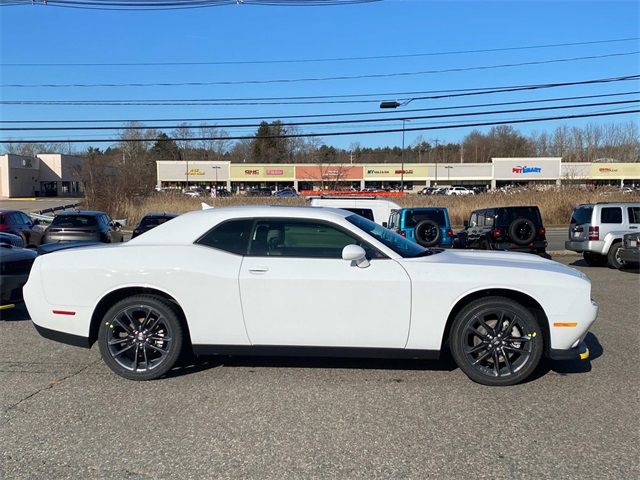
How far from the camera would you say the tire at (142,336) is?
483cm

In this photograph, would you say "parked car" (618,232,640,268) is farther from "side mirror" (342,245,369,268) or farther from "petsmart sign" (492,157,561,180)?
"petsmart sign" (492,157,561,180)

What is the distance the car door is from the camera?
4633 mm

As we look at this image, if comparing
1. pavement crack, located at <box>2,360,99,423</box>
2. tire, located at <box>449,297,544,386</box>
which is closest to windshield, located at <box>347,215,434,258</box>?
tire, located at <box>449,297,544,386</box>

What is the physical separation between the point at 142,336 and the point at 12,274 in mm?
3274

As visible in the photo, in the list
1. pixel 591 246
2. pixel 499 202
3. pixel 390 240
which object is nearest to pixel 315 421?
pixel 390 240

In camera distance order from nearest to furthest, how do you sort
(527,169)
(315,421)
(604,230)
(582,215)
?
(315,421), (604,230), (582,215), (527,169)

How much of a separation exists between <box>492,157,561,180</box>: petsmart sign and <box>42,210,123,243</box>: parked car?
8695cm

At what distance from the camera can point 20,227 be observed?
15531 mm

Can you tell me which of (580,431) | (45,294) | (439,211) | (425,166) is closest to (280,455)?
(580,431)

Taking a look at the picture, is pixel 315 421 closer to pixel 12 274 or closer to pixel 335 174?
pixel 12 274

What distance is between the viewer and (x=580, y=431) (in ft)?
12.5

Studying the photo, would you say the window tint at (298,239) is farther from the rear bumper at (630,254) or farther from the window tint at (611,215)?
the window tint at (611,215)

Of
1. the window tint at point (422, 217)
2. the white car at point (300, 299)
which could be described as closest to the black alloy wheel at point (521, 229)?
the window tint at point (422, 217)

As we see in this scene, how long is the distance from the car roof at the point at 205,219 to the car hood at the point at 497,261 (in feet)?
3.17
